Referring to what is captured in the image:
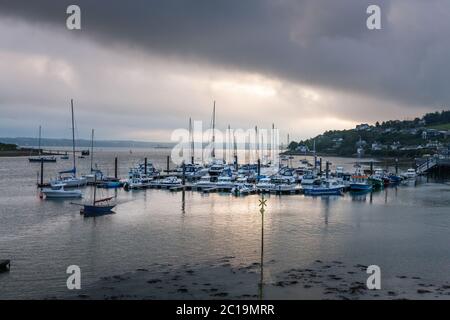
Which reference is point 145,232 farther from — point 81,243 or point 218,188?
point 218,188

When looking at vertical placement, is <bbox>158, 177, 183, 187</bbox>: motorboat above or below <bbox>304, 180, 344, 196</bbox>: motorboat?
above

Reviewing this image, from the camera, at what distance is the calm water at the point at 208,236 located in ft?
99.8

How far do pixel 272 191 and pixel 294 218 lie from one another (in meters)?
23.9

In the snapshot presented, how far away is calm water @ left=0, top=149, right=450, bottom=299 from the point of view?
3041cm

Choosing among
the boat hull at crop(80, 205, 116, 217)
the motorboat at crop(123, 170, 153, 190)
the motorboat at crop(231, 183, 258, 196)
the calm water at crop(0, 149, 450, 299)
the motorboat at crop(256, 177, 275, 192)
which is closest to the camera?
the calm water at crop(0, 149, 450, 299)

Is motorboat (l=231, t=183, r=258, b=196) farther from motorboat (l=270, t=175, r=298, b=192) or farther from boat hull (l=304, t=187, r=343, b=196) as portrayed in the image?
boat hull (l=304, t=187, r=343, b=196)

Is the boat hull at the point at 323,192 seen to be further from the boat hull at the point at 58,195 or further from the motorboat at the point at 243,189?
the boat hull at the point at 58,195

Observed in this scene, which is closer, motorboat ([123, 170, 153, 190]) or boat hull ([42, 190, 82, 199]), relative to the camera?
boat hull ([42, 190, 82, 199])

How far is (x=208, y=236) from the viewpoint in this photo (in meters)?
39.7

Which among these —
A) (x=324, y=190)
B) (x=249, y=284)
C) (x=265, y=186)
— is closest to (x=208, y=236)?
(x=249, y=284)

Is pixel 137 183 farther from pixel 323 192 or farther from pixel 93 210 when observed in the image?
pixel 323 192

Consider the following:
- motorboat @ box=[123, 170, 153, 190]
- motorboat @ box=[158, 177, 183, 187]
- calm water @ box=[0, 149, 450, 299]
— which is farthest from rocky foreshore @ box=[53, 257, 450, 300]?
motorboat @ box=[123, 170, 153, 190]
